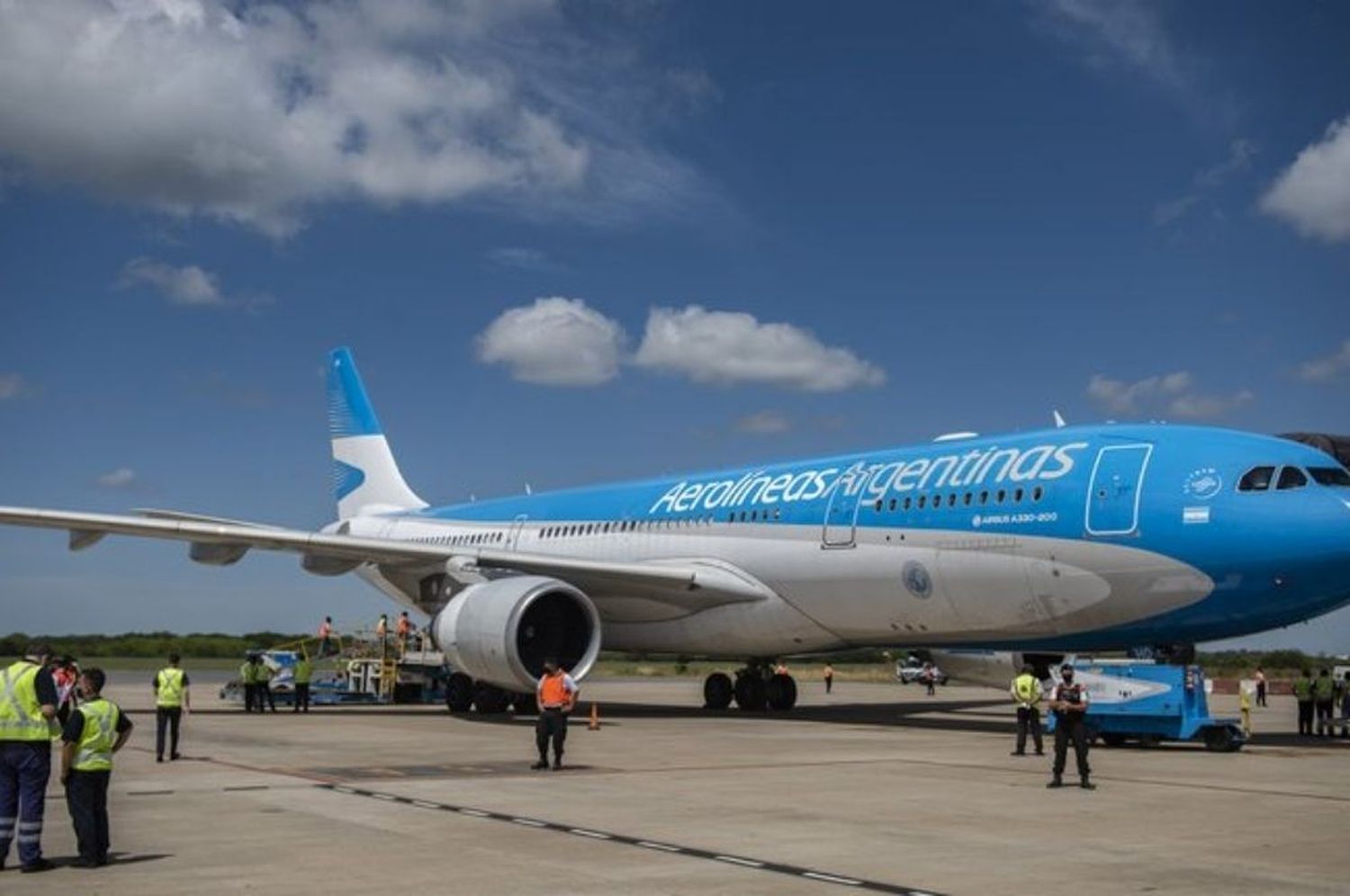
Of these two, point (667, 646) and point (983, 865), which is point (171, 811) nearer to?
point (983, 865)

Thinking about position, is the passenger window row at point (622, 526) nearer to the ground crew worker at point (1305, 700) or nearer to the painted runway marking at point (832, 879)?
the ground crew worker at point (1305, 700)

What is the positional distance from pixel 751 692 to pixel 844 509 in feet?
21.0

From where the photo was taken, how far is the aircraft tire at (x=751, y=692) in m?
27.1

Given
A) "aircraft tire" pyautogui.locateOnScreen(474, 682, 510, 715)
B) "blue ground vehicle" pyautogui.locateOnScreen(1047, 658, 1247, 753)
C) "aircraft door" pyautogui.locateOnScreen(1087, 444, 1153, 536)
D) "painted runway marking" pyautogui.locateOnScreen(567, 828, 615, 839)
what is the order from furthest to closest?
1. "aircraft tire" pyautogui.locateOnScreen(474, 682, 510, 715)
2. "blue ground vehicle" pyautogui.locateOnScreen(1047, 658, 1247, 753)
3. "aircraft door" pyautogui.locateOnScreen(1087, 444, 1153, 536)
4. "painted runway marking" pyautogui.locateOnScreen(567, 828, 615, 839)

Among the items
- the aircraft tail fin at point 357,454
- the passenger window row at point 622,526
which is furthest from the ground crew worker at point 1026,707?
the aircraft tail fin at point 357,454

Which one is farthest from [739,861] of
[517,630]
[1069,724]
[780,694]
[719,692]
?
[719,692]

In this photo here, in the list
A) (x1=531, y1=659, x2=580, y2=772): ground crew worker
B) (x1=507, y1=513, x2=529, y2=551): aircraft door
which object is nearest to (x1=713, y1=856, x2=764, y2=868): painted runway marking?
(x1=531, y1=659, x2=580, y2=772): ground crew worker

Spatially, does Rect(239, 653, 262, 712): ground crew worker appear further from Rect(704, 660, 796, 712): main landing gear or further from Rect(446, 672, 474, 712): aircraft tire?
Rect(704, 660, 796, 712): main landing gear

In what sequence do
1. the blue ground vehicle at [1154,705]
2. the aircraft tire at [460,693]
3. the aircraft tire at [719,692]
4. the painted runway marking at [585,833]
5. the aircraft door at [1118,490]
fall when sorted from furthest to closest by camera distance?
1. the aircraft tire at [719,692]
2. the aircraft tire at [460,693]
3. the blue ground vehicle at [1154,705]
4. the aircraft door at [1118,490]
5. the painted runway marking at [585,833]

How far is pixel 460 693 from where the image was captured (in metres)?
26.1

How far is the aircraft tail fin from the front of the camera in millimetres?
36500

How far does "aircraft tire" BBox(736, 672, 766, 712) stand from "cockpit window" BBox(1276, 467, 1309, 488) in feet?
39.0

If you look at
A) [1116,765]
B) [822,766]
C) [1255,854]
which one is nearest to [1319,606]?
[1116,765]

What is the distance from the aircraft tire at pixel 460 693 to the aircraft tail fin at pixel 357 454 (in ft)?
34.8
